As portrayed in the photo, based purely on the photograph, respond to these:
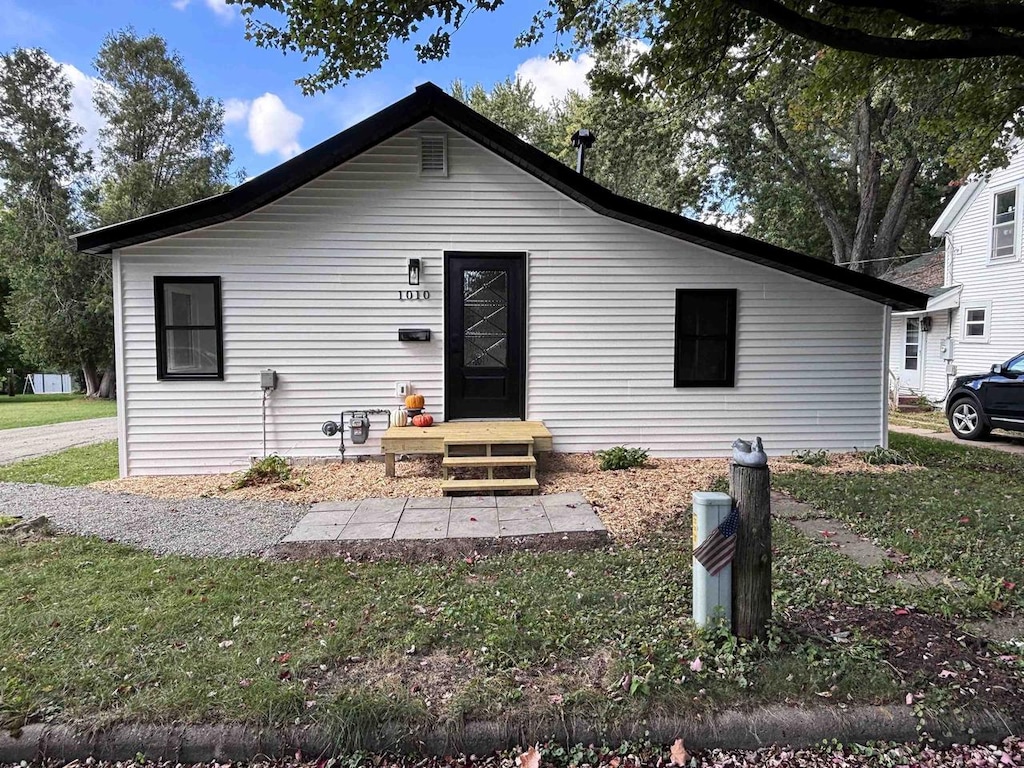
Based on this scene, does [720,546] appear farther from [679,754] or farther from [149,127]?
[149,127]

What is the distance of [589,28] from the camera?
314 inches

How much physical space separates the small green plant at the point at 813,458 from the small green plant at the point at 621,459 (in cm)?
211

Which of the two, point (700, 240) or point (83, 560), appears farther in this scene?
point (700, 240)

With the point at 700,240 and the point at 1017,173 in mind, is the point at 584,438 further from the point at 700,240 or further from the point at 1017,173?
the point at 1017,173

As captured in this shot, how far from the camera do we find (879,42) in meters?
3.92

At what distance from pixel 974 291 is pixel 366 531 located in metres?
16.9

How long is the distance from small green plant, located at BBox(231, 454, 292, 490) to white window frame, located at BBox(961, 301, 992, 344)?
16.5 metres

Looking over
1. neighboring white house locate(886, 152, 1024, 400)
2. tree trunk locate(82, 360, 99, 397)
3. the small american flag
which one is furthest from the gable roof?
tree trunk locate(82, 360, 99, 397)

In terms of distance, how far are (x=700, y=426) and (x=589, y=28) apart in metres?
5.95

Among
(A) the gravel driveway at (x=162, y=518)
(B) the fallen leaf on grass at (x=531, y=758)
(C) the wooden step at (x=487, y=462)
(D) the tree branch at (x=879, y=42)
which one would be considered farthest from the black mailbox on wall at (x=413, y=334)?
(B) the fallen leaf on grass at (x=531, y=758)

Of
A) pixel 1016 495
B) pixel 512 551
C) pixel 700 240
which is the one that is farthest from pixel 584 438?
pixel 1016 495

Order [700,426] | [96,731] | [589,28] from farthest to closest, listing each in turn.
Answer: [589,28] → [700,426] → [96,731]

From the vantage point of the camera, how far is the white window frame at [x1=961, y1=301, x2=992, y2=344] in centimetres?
1375

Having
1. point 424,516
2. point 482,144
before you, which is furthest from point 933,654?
point 482,144
